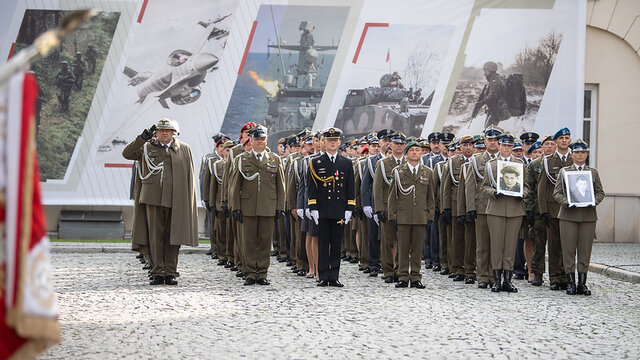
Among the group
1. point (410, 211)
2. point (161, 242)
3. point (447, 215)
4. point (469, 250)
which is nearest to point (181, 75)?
point (447, 215)

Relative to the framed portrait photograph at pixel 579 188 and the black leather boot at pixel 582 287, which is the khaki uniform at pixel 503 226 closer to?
the framed portrait photograph at pixel 579 188

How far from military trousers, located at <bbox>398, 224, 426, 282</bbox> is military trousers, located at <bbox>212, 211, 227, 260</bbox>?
14.6 ft

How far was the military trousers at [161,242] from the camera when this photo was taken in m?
10.8

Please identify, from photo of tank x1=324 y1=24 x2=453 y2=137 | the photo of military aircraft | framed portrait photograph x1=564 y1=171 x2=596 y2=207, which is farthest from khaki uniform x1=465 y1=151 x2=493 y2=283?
the photo of military aircraft

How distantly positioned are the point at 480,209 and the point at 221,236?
5.35 metres

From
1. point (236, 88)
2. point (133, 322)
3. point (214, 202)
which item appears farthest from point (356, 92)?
point (133, 322)

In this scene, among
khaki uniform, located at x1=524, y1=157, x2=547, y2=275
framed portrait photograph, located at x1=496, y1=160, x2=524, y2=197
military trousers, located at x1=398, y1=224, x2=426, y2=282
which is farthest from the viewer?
khaki uniform, located at x1=524, y1=157, x2=547, y2=275

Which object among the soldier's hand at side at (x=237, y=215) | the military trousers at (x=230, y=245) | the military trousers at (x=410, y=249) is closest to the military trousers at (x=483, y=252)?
the military trousers at (x=410, y=249)

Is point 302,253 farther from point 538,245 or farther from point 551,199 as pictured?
point 551,199

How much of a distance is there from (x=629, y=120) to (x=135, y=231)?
560 inches

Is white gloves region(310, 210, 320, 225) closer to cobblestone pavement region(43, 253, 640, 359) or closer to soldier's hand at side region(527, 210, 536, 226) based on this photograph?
cobblestone pavement region(43, 253, 640, 359)

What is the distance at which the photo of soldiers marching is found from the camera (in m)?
10.8

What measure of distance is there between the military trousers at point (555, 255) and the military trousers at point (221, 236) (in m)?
5.68

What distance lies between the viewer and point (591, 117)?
69.1ft
